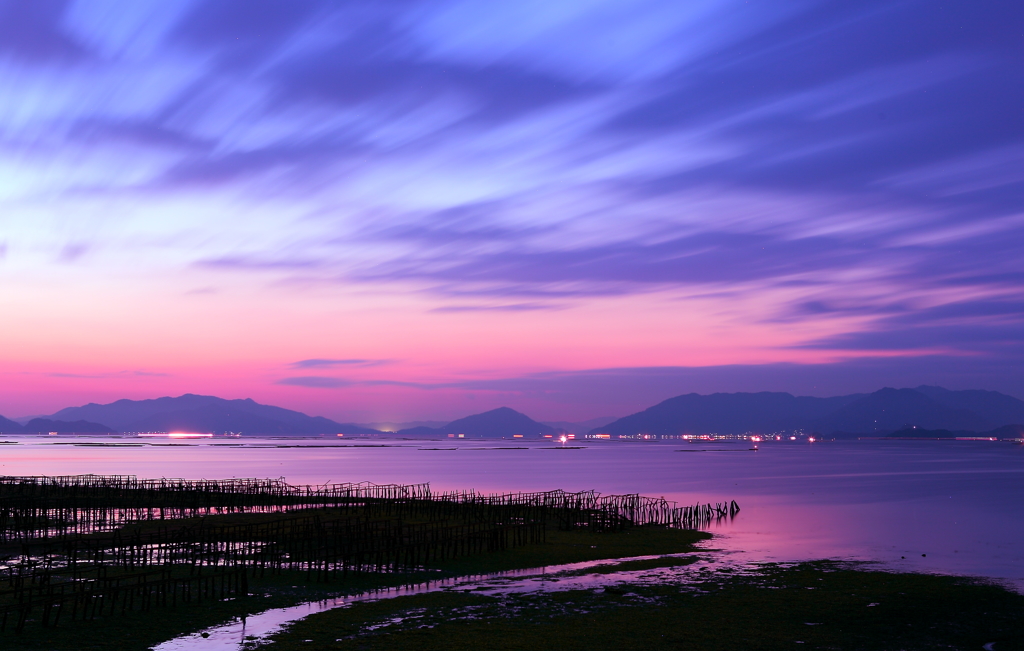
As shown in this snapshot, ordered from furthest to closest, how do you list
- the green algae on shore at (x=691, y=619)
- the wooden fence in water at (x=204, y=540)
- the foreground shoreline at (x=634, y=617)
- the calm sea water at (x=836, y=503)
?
the calm sea water at (x=836, y=503) → the wooden fence in water at (x=204, y=540) → the green algae on shore at (x=691, y=619) → the foreground shoreline at (x=634, y=617)

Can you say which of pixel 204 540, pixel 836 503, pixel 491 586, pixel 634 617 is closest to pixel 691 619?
pixel 634 617

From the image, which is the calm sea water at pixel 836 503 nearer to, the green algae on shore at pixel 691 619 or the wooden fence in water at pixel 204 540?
the wooden fence in water at pixel 204 540

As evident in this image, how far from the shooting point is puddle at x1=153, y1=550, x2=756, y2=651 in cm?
2128

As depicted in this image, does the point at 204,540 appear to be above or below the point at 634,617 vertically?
below

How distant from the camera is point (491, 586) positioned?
2980 centimetres

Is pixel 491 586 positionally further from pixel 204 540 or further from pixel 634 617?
pixel 204 540

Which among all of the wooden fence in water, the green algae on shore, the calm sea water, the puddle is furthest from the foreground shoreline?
the calm sea water

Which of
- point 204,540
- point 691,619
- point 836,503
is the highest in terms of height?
point 691,619

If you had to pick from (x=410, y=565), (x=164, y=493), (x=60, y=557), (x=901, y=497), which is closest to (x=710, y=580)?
(x=410, y=565)

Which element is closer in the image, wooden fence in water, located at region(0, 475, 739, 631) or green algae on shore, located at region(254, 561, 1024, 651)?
green algae on shore, located at region(254, 561, 1024, 651)

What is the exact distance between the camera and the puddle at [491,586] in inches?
838

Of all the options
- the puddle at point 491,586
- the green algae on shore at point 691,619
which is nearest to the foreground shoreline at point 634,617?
the green algae on shore at point 691,619

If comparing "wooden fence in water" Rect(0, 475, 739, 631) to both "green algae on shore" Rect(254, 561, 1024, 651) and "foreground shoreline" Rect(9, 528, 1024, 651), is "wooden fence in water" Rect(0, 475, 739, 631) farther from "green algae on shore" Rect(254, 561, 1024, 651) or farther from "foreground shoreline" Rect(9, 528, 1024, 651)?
"green algae on shore" Rect(254, 561, 1024, 651)

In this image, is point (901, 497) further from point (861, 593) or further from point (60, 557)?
point (60, 557)
